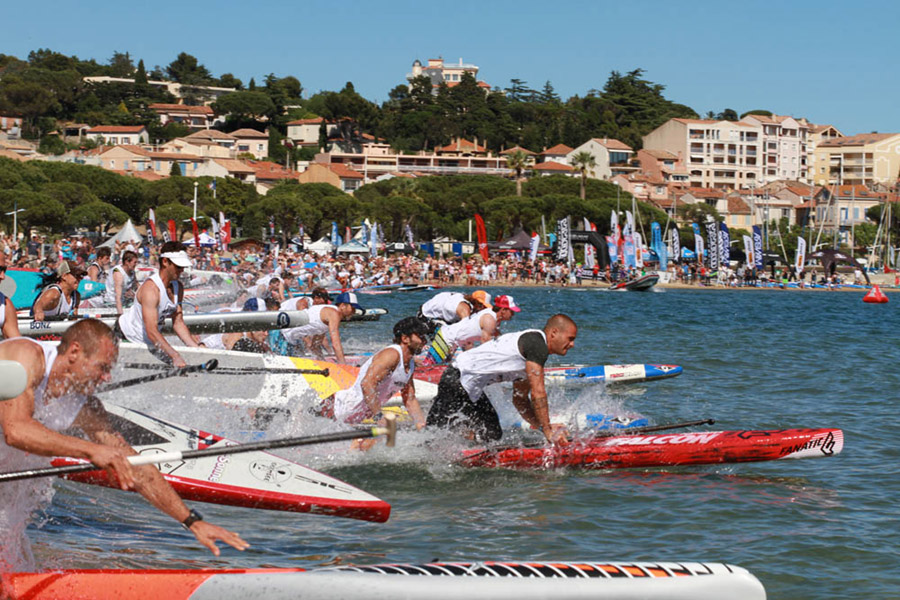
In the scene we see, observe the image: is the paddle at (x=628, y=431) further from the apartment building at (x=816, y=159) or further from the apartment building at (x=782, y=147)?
the apartment building at (x=816, y=159)

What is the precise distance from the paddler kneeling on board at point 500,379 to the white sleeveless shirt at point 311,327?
4266 mm

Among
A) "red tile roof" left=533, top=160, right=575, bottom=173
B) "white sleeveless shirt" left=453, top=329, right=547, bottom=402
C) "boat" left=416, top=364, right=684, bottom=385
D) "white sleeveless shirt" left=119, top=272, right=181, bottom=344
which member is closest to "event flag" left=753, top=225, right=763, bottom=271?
"boat" left=416, top=364, right=684, bottom=385

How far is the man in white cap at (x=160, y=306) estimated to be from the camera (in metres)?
10.6

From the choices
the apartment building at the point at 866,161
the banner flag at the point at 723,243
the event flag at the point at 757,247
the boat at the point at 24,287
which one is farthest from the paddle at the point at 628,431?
the apartment building at the point at 866,161

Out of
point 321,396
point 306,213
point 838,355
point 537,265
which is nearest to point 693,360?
point 838,355

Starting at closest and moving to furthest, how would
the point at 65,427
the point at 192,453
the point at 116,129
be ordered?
the point at 192,453
the point at 65,427
the point at 116,129

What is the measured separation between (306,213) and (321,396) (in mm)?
75794

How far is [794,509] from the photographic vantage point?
9609 mm

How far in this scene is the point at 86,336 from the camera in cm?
516

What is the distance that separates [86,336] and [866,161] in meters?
166

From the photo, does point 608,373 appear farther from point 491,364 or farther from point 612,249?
point 612,249

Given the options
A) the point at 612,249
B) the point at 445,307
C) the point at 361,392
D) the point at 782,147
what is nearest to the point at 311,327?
the point at 445,307

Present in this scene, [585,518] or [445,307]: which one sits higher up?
[445,307]

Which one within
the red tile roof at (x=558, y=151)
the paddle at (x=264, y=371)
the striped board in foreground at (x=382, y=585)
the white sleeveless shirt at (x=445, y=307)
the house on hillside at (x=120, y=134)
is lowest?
the striped board in foreground at (x=382, y=585)
